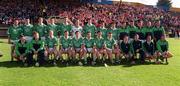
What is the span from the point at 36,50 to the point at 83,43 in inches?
80.6

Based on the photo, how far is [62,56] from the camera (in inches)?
718

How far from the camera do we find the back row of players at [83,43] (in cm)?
1712

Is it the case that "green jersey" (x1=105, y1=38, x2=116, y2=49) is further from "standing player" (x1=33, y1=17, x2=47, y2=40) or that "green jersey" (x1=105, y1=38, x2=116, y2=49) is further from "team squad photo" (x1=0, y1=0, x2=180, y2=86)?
"standing player" (x1=33, y1=17, x2=47, y2=40)

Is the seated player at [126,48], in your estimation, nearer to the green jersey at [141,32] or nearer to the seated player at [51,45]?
the green jersey at [141,32]

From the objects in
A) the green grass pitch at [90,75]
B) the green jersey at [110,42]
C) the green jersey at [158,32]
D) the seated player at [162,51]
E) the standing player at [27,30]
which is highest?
the standing player at [27,30]

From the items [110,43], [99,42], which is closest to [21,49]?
[99,42]

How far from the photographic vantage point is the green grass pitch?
43.9ft

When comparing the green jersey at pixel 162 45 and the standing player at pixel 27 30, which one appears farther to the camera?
the green jersey at pixel 162 45

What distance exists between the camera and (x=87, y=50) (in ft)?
58.9

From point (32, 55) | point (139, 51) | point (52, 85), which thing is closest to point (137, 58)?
point (139, 51)

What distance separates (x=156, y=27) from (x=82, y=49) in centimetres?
431

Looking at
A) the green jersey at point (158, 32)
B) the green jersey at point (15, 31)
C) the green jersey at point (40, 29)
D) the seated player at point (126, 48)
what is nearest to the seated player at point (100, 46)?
the seated player at point (126, 48)

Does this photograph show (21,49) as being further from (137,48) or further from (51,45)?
(137,48)

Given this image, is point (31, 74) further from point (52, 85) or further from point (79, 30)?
point (79, 30)
